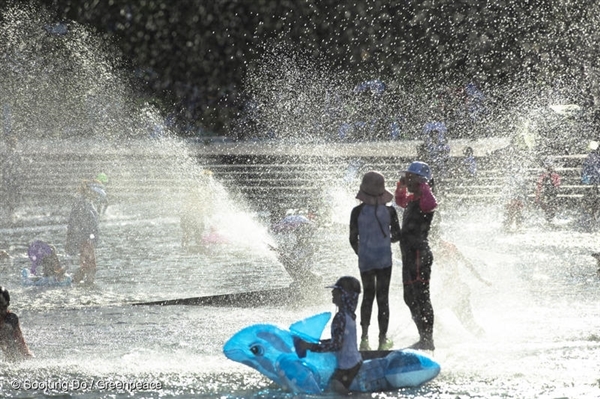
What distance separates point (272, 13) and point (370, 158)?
1112cm

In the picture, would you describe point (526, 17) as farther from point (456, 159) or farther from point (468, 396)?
point (468, 396)

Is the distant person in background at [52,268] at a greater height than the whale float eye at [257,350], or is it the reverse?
the distant person in background at [52,268]

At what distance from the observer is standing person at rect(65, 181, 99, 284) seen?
18.0 meters

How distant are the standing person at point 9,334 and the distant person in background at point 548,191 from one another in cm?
1759

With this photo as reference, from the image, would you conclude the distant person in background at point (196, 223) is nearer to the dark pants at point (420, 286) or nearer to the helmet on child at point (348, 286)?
the dark pants at point (420, 286)

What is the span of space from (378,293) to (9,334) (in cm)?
363

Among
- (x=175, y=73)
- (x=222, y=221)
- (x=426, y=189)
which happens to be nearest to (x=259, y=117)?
(x=175, y=73)

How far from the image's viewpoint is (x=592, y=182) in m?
27.8

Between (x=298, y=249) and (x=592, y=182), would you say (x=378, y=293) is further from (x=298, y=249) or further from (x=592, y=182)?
(x=592, y=182)

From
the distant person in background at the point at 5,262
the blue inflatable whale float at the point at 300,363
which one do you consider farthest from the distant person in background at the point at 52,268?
the blue inflatable whale float at the point at 300,363

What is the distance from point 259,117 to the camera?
139 ft

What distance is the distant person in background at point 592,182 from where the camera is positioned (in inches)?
1048

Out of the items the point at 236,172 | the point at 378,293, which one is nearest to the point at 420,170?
the point at 378,293

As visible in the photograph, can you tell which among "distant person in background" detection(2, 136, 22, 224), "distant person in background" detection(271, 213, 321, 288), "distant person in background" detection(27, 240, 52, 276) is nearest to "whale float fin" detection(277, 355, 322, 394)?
"distant person in background" detection(271, 213, 321, 288)
